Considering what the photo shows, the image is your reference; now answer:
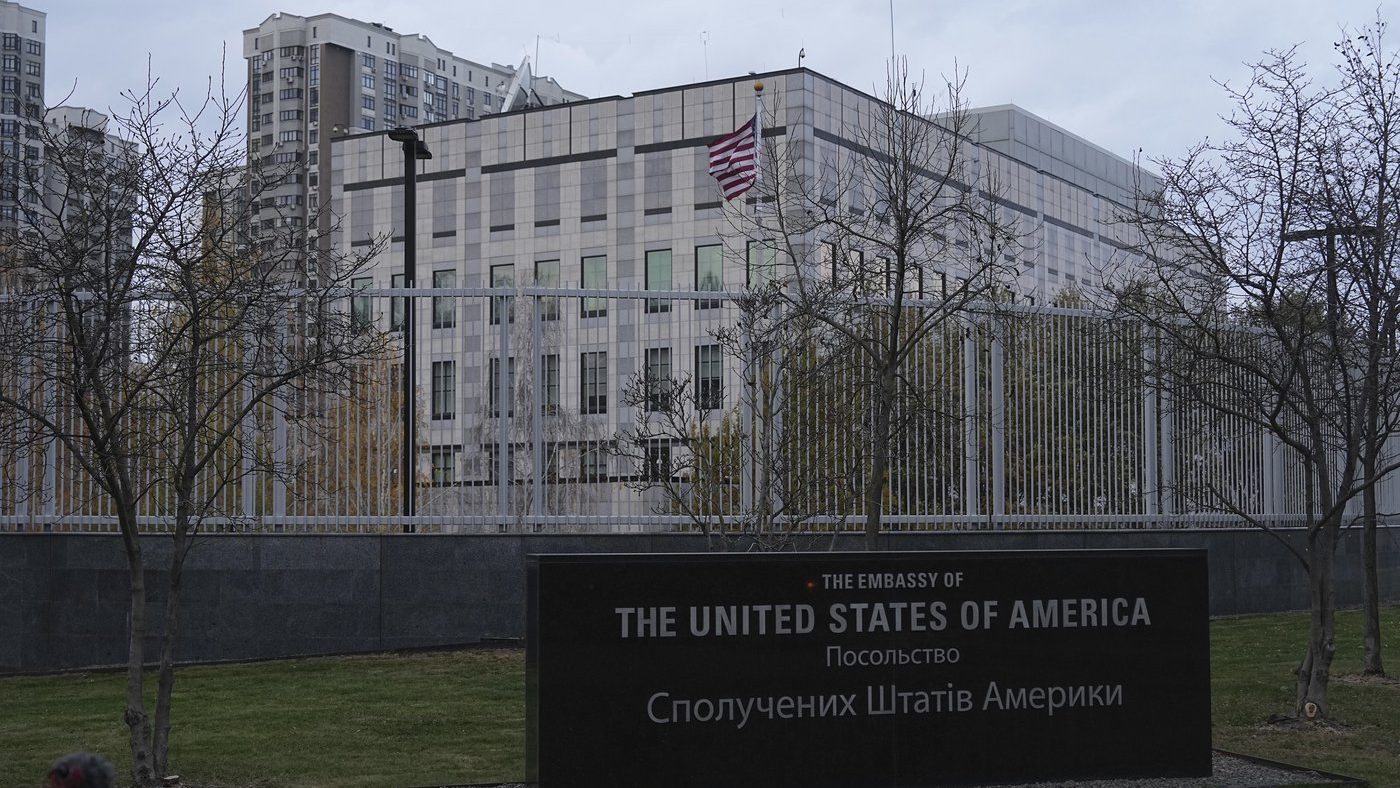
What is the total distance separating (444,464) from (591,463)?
67.6 inches

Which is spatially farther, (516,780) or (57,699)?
(57,699)

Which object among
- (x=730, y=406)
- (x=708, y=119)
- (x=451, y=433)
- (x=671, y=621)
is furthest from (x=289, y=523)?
(x=708, y=119)

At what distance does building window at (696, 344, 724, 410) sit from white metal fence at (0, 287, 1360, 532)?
28 mm

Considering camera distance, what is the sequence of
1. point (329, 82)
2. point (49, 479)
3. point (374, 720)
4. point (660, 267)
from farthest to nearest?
point (329, 82) → point (660, 267) → point (49, 479) → point (374, 720)

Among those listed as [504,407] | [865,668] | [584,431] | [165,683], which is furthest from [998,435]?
[165,683]

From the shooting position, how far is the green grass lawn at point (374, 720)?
422 inches

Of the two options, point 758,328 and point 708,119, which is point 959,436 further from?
point 708,119

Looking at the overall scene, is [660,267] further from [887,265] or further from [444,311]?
[887,265]

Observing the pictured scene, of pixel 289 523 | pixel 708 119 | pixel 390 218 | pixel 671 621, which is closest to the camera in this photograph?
pixel 671 621

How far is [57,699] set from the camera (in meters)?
14.0

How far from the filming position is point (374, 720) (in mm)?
12523

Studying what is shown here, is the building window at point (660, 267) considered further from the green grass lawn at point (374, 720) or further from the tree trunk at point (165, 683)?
the tree trunk at point (165, 683)

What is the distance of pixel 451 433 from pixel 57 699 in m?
5.47

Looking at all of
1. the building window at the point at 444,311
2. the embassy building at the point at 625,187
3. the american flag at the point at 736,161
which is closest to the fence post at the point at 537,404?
the building window at the point at 444,311
